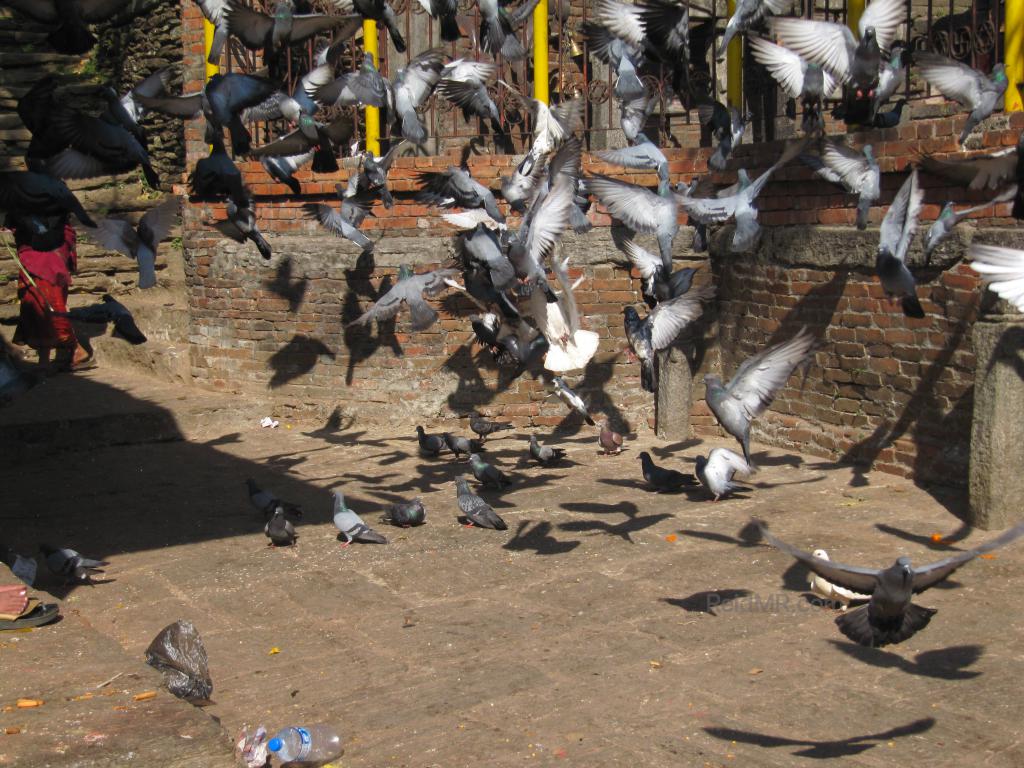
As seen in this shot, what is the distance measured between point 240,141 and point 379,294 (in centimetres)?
281

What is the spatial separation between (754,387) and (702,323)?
2.46 meters

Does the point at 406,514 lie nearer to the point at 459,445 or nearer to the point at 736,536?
the point at 459,445

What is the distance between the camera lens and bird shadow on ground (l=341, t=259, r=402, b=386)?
9688mm

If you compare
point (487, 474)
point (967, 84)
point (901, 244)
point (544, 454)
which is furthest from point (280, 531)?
point (967, 84)

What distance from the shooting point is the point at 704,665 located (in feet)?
16.2

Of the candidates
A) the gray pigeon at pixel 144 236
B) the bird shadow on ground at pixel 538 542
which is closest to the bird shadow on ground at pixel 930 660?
the bird shadow on ground at pixel 538 542

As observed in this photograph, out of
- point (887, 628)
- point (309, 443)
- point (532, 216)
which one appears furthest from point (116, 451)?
point (887, 628)

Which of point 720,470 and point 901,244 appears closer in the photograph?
point 901,244

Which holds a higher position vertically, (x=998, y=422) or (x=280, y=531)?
(x=998, y=422)

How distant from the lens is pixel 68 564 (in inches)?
234

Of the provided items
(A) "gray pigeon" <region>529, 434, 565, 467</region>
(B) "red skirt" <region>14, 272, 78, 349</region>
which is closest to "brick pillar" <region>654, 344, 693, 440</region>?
(A) "gray pigeon" <region>529, 434, 565, 467</region>

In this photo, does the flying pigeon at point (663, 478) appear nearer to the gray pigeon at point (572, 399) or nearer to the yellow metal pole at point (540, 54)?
the gray pigeon at point (572, 399)

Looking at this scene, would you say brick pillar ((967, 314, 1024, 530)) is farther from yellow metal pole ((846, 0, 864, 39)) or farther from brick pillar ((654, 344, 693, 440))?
brick pillar ((654, 344, 693, 440))

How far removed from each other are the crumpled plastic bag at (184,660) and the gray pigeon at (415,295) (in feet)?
15.0
